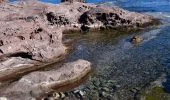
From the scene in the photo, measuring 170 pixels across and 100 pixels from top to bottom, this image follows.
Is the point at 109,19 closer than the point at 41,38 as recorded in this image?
No

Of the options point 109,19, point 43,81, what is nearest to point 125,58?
point 43,81

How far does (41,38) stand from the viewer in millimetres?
24219

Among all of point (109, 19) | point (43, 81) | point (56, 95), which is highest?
point (109, 19)

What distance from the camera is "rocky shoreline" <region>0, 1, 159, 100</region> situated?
18.8m

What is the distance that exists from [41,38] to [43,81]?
6.05 meters

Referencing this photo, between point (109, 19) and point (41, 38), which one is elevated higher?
point (109, 19)

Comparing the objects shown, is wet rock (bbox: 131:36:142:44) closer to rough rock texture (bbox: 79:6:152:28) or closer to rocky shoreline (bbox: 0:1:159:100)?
rocky shoreline (bbox: 0:1:159:100)

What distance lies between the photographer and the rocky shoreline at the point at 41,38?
18803 millimetres

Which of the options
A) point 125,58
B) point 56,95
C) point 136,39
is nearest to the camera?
point 56,95

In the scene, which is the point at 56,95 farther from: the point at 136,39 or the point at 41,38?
the point at 136,39

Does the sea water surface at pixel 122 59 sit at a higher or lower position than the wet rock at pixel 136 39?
lower

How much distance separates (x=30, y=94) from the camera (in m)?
17.6

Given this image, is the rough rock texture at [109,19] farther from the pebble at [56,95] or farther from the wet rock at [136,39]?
the pebble at [56,95]

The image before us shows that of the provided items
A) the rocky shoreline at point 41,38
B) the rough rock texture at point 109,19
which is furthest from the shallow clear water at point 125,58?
the rough rock texture at point 109,19
